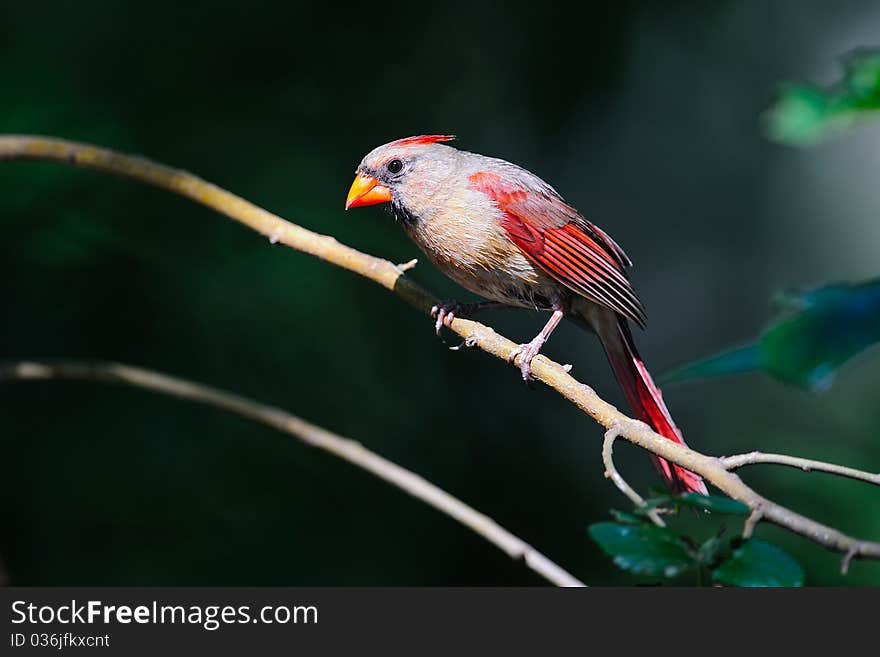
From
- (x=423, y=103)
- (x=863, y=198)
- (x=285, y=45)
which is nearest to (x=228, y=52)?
(x=285, y=45)

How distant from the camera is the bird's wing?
3.02 meters

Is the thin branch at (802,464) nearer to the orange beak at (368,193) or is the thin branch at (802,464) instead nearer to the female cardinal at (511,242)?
the female cardinal at (511,242)

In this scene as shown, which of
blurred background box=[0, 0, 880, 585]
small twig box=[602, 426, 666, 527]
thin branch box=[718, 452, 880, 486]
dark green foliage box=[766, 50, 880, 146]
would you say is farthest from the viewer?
blurred background box=[0, 0, 880, 585]

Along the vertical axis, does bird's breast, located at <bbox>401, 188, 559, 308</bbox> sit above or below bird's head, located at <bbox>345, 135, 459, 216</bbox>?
below

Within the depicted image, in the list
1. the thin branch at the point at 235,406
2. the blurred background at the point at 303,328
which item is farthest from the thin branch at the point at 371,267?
the blurred background at the point at 303,328

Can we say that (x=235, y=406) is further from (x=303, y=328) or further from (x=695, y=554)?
(x=695, y=554)

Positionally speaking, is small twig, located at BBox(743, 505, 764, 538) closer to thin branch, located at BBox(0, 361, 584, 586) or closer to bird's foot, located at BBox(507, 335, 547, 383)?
bird's foot, located at BBox(507, 335, 547, 383)

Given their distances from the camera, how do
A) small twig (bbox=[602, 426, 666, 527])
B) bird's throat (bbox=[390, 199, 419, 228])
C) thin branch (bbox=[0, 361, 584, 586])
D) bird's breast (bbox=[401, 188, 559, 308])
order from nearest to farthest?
small twig (bbox=[602, 426, 666, 527]) → thin branch (bbox=[0, 361, 584, 586]) → bird's breast (bbox=[401, 188, 559, 308]) → bird's throat (bbox=[390, 199, 419, 228])

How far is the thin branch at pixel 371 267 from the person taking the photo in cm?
179

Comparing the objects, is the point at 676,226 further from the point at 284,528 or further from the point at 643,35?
the point at 284,528

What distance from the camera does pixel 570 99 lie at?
18.3ft

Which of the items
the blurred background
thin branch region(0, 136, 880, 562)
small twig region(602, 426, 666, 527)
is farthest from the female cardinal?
the blurred background

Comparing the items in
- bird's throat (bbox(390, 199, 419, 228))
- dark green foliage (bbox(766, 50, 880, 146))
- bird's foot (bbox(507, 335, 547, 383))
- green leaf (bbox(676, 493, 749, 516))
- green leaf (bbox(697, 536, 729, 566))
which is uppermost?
bird's throat (bbox(390, 199, 419, 228))

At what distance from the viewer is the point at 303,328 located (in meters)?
4.43
